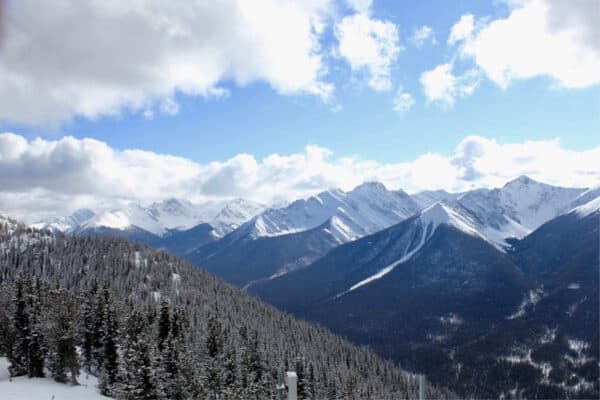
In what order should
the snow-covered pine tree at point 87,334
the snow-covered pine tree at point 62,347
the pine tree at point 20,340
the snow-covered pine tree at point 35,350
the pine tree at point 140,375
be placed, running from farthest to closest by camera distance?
the snow-covered pine tree at point 87,334, the pine tree at point 20,340, the snow-covered pine tree at point 35,350, the snow-covered pine tree at point 62,347, the pine tree at point 140,375

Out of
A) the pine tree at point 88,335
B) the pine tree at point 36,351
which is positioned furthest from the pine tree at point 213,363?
the pine tree at point 36,351

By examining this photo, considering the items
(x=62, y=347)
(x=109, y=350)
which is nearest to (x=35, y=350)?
(x=62, y=347)

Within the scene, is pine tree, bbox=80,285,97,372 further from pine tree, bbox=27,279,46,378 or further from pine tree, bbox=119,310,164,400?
pine tree, bbox=119,310,164,400

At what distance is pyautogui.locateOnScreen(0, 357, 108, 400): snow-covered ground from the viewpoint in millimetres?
65438

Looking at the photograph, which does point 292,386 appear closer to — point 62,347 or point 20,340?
point 62,347

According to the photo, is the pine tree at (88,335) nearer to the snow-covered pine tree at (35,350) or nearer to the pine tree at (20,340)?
the snow-covered pine tree at (35,350)

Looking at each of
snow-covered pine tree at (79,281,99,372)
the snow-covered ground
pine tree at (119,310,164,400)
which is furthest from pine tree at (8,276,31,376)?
pine tree at (119,310,164,400)


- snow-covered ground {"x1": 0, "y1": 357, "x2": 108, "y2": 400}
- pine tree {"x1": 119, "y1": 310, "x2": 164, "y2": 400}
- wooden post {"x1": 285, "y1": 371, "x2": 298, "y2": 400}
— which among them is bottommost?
snow-covered ground {"x1": 0, "y1": 357, "x2": 108, "y2": 400}

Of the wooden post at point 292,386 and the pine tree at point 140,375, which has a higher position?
the wooden post at point 292,386

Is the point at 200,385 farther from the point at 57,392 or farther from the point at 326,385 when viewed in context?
the point at 326,385

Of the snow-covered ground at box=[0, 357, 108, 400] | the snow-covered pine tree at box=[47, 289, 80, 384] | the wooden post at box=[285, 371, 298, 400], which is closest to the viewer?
the wooden post at box=[285, 371, 298, 400]

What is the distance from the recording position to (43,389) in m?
71.8

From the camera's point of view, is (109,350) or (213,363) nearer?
(109,350)

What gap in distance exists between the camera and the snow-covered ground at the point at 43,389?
65.4 metres
